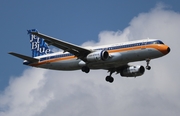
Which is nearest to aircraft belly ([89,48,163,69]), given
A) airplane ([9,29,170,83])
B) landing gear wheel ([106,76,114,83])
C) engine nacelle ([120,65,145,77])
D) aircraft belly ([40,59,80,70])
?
airplane ([9,29,170,83])

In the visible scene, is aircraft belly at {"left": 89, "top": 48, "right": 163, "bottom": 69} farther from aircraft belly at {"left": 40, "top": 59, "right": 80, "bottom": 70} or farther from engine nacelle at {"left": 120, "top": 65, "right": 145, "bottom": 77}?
engine nacelle at {"left": 120, "top": 65, "right": 145, "bottom": 77}

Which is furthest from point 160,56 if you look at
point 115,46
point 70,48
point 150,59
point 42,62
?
point 42,62

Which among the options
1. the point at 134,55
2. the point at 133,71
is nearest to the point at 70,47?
the point at 134,55

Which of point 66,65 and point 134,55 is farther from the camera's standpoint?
point 66,65

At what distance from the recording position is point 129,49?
76.3 m

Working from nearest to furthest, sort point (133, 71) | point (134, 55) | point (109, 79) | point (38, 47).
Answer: point (134, 55), point (133, 71), point (109, 79), point (38, 47)

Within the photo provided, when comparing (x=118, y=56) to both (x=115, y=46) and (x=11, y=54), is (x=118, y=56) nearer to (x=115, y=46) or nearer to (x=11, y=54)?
(x=115, y=46)

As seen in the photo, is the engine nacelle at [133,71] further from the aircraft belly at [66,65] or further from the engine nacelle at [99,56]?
the engine nacelle at [99,56]

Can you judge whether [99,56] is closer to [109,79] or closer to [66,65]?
[66,65]

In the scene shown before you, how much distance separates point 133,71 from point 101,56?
31.5 feet

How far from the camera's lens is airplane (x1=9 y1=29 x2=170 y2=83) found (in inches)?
2990

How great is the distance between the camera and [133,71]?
279 ft

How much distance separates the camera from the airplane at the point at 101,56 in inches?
2990

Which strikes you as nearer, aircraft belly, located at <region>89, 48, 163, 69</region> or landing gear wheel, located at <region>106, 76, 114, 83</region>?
aircraft belly, located at <region>89, 48, 163, 69</region>
